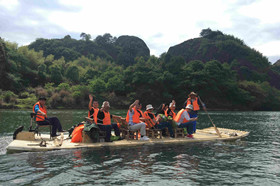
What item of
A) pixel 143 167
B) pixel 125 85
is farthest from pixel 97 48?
pixel 143 167

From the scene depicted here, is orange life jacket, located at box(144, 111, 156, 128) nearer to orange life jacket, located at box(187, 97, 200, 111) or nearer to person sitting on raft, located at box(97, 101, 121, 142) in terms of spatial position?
person sitting on raft, located at box(97, 101, 121, 142)

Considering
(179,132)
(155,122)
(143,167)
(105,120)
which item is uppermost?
(105,120)

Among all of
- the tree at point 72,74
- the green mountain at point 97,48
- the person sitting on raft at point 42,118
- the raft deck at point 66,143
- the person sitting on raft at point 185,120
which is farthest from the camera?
the green mountain at point 97,48

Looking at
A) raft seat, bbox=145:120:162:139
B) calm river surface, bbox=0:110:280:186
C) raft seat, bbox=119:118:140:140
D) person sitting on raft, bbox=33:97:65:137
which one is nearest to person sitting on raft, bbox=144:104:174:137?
raft seat, bbox=145:120:162:139

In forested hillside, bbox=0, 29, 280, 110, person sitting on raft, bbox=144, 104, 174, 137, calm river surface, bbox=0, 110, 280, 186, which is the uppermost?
forested hillside, bbox=0, 29, 280, 110

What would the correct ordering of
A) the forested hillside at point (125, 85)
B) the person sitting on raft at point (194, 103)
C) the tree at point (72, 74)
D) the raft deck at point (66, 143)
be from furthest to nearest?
the tree at point (72, 74), the forested hillside at point (125, 85), the person sitting on raft at point (194, 103), the raft deck at point (66, 143)

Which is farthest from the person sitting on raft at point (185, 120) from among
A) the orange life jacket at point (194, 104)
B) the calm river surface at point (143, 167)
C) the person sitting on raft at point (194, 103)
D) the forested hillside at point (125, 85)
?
the forested hillside at point (125, 85)

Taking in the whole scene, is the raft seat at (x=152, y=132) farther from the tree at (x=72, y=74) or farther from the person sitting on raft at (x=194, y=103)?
the tree at (x=72, y=74)

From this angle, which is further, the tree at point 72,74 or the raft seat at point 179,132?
the tree at point 72,74

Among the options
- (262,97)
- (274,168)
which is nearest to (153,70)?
(262,97)

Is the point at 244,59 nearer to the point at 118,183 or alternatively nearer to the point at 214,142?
the point at 214,142

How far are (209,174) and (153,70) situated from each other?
212 ft

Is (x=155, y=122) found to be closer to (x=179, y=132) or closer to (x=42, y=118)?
(x=179, y=132)

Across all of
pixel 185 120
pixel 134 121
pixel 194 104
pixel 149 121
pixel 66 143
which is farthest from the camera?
pixel 194 104
